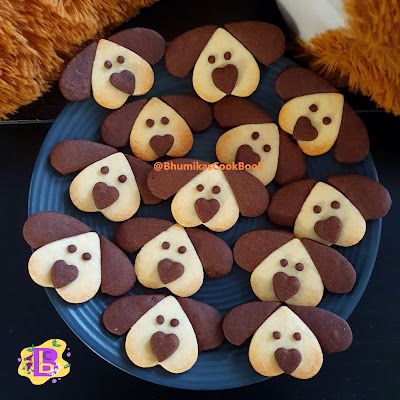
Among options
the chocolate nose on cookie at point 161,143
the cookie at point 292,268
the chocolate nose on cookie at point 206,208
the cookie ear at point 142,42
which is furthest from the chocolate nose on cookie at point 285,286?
the cookie ear at point 142,42

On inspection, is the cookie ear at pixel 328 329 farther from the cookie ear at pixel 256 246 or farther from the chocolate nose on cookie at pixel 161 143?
A: the chocolate nose on cookie at pixel 161 143

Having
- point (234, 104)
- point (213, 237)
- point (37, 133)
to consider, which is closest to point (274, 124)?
point (234, 104)

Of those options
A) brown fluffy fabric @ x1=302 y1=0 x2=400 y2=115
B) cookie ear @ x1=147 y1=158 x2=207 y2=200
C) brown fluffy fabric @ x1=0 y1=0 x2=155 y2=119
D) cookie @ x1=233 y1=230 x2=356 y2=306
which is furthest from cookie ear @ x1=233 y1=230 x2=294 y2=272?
brown fluffy fabric @ x1=0 y1=0 x2=155 y2=119

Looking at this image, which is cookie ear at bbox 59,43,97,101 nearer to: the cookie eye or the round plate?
the round plate

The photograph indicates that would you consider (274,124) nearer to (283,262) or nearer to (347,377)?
(283,262)

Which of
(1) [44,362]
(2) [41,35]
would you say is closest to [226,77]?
(2) [41,35]

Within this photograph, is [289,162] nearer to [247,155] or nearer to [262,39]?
[247,155]
